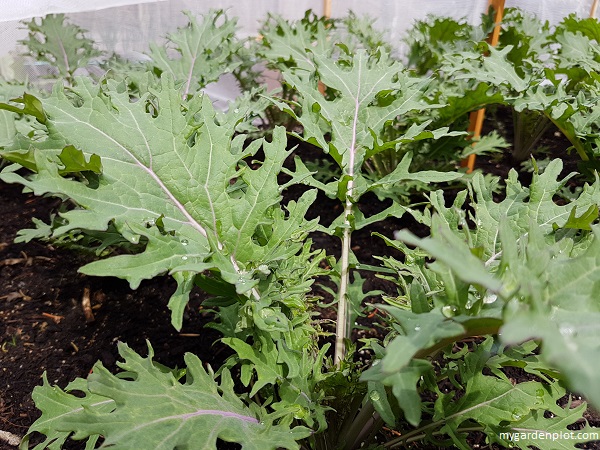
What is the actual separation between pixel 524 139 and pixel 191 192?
181 cm

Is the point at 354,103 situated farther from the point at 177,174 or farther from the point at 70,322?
the point at 70,322

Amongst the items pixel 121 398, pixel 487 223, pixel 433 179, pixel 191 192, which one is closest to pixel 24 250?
pixel 191 192

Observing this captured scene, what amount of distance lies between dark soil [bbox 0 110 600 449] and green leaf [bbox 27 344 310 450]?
416 mm

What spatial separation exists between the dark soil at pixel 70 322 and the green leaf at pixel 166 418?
16.4 inches

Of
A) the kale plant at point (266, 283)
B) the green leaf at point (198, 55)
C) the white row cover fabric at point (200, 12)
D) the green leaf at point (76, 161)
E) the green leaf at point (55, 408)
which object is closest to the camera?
the kale plant at point (266, 283)

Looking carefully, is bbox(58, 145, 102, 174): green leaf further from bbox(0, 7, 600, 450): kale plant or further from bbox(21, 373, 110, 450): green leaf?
bbox(21, 373, 110, 450): green leaf

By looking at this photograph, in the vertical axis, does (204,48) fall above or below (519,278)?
above

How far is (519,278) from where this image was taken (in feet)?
1.87

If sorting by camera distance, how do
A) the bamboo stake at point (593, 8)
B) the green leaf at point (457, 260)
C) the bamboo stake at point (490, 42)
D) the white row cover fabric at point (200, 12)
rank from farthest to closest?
the bamboo stake at point (593, 8) → the bamboo stake at point (490, 42) → the white row cover fabric at point (200, 12) → the green leaf at point (457, 260)

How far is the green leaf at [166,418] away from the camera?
2.27 feet

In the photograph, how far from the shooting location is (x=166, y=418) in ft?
2.39

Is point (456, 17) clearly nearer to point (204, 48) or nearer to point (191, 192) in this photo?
point (204, 48)

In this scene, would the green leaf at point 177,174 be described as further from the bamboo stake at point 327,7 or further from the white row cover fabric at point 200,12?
the bamboo stake at point 327,7

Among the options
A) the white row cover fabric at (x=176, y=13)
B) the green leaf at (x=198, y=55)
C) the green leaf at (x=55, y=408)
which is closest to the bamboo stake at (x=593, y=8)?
the white row cover fabric at (x=176, y=13)
